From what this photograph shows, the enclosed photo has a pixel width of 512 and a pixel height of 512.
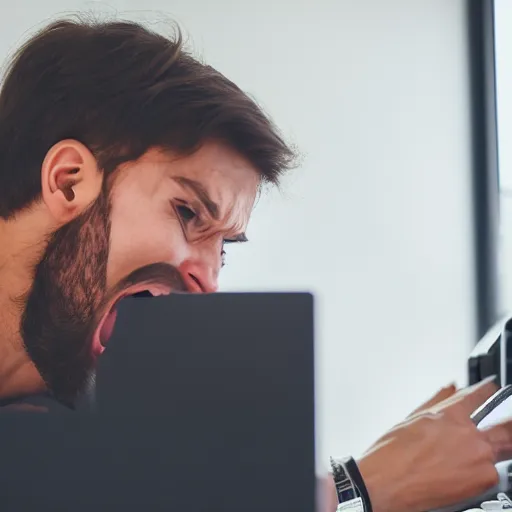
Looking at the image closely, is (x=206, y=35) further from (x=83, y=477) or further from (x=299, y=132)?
(x=83, y=477)

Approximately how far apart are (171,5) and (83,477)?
1.12 metres

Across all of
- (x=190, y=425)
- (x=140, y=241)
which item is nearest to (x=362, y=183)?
(x=140, y=241)

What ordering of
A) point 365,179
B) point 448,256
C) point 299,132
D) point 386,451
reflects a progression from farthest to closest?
point 448,256
point 365,179
point 299,132
point 386,451

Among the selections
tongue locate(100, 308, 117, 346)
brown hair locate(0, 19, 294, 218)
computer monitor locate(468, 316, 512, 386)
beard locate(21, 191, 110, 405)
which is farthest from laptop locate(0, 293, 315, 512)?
computer monitor locate(468, 316, 512, 386)

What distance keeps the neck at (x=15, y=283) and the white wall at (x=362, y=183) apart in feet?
1.26

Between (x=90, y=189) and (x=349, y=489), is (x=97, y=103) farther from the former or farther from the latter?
(x=349, y=489)

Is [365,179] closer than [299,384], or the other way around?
[299,384]

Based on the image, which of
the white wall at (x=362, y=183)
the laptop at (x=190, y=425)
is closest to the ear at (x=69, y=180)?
the white wall at (x=362, y=183)

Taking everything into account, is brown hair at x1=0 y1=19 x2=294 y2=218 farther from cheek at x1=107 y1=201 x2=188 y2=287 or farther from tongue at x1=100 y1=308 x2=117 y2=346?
tongue at x1=100 y1=308 x2=117 y2=346

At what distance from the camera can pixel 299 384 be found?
0.71 m

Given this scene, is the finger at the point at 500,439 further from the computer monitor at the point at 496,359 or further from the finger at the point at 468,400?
the computer monitor at the point at 496,359

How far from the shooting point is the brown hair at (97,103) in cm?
Result: 139

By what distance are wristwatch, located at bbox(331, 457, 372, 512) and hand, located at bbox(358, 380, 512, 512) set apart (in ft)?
0.05

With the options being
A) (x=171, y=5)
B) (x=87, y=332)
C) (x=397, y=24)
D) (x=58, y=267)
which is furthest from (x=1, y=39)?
(x=397, y=24)
